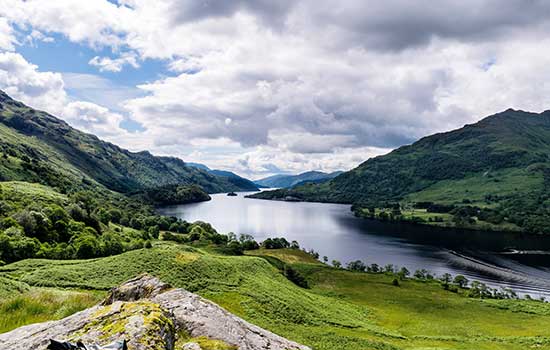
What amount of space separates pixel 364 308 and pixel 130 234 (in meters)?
119

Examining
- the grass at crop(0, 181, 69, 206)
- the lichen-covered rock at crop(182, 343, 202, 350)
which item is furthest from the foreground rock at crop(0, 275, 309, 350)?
the grass at crop(0, 181, 69, 206)

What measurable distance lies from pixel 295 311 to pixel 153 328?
35706 mm

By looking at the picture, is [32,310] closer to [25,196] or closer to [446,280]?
[446,280]

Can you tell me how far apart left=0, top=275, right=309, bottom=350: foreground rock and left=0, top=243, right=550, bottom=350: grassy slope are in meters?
4.94

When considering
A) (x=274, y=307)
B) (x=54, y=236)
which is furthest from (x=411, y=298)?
(x=54, y=236)

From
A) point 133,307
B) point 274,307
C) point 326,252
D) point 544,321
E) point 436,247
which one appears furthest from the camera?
point 436,247

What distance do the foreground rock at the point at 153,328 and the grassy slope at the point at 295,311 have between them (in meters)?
4.94

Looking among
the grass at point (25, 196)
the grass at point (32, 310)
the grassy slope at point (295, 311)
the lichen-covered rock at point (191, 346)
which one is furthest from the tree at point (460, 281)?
the grass at point (25, 196)

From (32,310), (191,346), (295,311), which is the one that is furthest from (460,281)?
(32,310)

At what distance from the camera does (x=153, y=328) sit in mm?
9211

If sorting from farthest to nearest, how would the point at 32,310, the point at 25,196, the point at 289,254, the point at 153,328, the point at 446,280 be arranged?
the point at 289,254, the point at 25,196, the point at 446,280, the point at 32,310, the point at 153,328

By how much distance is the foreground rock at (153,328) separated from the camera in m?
8.74

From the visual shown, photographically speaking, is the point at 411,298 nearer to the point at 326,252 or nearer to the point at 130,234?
the point at 326,252

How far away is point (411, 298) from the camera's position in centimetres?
8894
